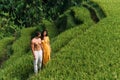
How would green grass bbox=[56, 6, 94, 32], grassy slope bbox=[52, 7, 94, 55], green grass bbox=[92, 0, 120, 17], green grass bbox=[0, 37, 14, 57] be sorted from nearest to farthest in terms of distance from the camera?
grassy slope bbox=[52, 7, 94, 55], green grass bbox=[92, 0, 120, 17], green grass bbox=[56, 6, 94, 32], green grass bbox=[0, 37, 14, 57]

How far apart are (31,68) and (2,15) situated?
11296 millimetres

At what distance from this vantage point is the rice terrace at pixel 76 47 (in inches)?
460

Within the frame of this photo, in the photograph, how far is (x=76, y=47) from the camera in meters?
13.1

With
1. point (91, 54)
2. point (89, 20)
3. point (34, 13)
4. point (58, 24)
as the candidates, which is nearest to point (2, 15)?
point (34, 13)

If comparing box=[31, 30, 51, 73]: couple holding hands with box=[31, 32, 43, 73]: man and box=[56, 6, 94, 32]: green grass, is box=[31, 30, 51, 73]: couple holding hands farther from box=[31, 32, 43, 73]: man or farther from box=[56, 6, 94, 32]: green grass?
box=[56, 6, 94, 32]: green grass

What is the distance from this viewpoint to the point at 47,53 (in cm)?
1227

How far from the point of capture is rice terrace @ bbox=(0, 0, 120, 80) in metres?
11.7

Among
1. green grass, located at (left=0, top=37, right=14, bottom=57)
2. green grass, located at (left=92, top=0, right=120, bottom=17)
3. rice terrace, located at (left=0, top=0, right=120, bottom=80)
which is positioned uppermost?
green grass, located at (left=92, top=0, right=120, bottom=17)

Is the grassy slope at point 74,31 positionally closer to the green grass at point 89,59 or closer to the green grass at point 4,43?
the green grass at point 89,59

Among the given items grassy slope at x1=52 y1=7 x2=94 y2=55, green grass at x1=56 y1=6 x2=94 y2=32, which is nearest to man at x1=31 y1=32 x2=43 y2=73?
grassy slope at x1=52 y1=7 x2=94 y2=55

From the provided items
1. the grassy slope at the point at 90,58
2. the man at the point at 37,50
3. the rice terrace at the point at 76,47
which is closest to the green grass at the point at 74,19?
the rice terrace at the point at 76,47

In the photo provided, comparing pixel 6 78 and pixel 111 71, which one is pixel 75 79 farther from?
pixel 6 78

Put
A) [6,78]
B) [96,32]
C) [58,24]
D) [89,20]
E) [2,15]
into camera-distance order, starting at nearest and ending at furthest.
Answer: [6,78] → [96,32] → [89,20] → [58,24] → [2,15]

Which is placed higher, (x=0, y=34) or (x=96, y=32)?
(x=96, y=32)
